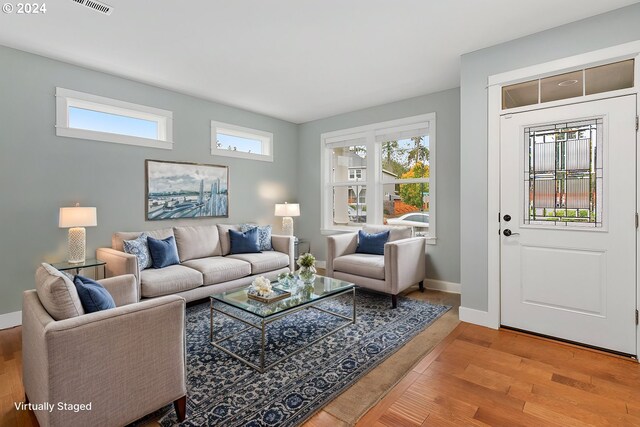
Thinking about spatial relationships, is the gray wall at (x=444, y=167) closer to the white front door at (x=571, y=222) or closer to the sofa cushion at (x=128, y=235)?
the white front door at (x=571, y=222)

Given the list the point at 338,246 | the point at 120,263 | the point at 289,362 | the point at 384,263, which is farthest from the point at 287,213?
the point at 289,362

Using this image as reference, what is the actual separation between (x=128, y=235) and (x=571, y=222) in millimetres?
4433

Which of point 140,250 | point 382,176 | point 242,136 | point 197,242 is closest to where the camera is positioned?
point 140,250

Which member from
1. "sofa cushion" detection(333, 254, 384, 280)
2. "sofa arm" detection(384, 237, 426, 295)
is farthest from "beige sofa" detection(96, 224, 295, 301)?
"sofa arm" detection(384, 237, 426, 295)

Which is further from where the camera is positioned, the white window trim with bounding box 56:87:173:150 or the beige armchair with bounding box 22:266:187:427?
the white window trim with bounding box 56:87:173:150

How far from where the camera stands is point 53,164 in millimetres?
3346

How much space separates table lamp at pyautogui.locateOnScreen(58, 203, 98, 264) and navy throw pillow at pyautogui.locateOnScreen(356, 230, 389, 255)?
10.3 ft

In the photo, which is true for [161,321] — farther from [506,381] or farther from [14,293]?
Result: [14,293]

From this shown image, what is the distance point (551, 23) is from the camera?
8.81 ft

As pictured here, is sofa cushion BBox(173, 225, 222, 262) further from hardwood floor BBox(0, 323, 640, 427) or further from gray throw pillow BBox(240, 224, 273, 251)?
hardwood floor BBox(0, 323, 640, 427)

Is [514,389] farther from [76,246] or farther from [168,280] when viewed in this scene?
[76,246]

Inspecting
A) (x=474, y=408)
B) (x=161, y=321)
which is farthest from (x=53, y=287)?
(x=474, y=408)

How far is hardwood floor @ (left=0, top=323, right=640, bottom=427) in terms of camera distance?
178cm

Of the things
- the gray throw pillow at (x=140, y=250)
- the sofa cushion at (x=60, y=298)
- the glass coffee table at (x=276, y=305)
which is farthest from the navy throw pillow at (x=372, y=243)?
the sofa cushion at (x=60, y=298)
